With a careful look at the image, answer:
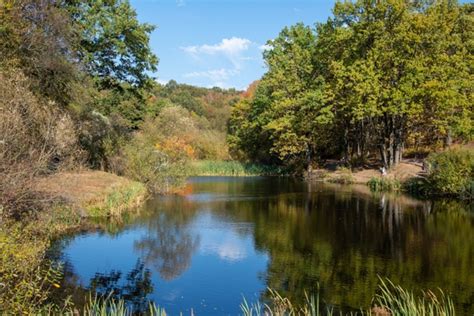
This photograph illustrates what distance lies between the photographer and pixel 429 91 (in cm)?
3559

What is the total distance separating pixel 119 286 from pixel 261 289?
3878 millimetres

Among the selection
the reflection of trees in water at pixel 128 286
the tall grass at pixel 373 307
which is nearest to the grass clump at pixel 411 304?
the tall grass at pixel 373 307

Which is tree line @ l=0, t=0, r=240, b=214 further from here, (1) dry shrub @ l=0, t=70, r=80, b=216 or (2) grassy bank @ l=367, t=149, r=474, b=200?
(2) grassy bank @ l=367, t=149, r=474, b=200

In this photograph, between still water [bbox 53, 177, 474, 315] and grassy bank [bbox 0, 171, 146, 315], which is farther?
grassy bank [bbox 0, 171, 146, 315]

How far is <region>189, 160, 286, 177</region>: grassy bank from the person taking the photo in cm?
5288

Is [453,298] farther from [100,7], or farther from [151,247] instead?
[100,7]

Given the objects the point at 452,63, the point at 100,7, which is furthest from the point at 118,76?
the point at 452,63

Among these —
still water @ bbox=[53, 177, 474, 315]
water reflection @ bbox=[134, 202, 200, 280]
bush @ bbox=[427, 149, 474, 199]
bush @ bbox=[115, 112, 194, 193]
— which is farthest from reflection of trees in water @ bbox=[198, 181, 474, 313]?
bush @ bbox=[115, 112, 194, 193]

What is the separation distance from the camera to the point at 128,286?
1327cm

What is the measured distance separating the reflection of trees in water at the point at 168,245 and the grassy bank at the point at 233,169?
2870 cm

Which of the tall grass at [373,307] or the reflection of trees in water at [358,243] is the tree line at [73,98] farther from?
the reflection of trees in water at [358,243]

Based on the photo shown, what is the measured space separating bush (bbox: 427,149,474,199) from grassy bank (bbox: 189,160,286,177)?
25.0 meters

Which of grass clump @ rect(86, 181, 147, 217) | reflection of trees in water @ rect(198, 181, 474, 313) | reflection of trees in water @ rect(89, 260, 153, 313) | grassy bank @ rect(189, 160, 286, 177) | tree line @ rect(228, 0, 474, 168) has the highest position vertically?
tree line @ rect(228, 0, 474, 168)

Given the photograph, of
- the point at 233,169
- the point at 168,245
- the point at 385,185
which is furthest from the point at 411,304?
the point at 233,169
